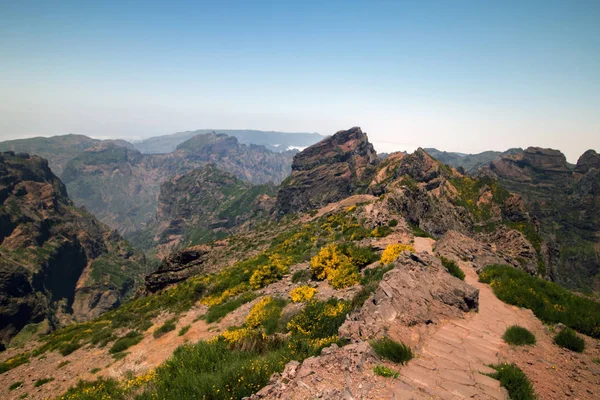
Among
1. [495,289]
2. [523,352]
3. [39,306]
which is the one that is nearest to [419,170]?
[495,289]

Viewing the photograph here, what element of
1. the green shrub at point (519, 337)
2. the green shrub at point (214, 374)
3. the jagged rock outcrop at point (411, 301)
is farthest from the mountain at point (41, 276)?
the green shrub at point (519, 337)

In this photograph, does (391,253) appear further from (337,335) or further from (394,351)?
(394,351)

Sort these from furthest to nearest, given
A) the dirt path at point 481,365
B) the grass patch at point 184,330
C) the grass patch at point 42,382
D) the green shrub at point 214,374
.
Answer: the grass patch at point 184,330
the grass patch at point 42,382
the green shrub at point 214,374
the dirt path at point 481,365

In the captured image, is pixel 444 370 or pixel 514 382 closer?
pixel 514 382

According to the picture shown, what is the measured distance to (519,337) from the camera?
10.1 meters

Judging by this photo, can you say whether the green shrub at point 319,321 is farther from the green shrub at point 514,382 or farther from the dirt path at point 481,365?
the green shrub at point 514,382

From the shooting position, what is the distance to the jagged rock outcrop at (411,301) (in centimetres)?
1012

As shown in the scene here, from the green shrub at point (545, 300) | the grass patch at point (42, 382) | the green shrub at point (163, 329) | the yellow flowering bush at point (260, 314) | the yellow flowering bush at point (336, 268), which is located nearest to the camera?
the green shrub at point (545, 300)

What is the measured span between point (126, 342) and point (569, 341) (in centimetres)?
2455

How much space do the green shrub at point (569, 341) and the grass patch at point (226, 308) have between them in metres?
16.6

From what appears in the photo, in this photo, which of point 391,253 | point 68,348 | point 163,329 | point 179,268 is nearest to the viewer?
point 391,253

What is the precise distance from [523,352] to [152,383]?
1297cm

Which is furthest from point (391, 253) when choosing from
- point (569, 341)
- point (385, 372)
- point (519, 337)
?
point (385, 372)

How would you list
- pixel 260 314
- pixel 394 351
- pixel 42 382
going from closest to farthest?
pixel 394 351, pixel 260 314, pixel 42 382
